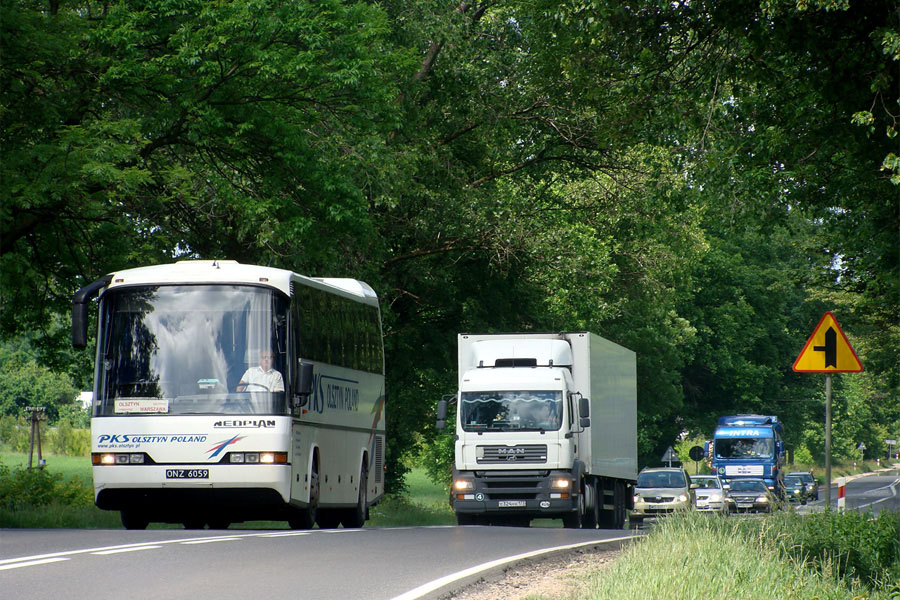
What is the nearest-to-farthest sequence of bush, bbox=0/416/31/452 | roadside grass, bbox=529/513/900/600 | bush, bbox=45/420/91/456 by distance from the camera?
roadside grass, bbox=529/513/900/600
bush, bbox=45/420/91/456
bush, bbox=0/416/31/452

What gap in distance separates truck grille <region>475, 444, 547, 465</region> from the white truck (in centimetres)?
2

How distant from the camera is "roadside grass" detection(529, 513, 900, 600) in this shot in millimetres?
9273

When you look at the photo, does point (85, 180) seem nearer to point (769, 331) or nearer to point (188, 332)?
point (188, 332)

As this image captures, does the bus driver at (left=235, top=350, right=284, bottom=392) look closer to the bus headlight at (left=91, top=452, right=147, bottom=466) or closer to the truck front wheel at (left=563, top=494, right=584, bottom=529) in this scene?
the bus headlight at (left=91, top=452, right=147, bottom=466)

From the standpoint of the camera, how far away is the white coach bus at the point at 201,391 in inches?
664

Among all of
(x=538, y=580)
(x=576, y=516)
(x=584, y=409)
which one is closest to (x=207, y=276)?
(x=538, y=580)

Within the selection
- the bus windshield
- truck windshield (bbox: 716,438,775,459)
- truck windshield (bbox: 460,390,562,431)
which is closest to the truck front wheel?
truck windshield (bbox: 460,390,562,431)

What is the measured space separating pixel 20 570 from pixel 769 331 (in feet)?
183

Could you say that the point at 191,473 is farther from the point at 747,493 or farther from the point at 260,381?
the point at 747,493

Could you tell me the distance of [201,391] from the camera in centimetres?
Answer: 1703

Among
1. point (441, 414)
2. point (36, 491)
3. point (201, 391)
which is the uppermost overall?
point (201, 391)

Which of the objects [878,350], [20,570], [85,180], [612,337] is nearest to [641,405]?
[612,337]

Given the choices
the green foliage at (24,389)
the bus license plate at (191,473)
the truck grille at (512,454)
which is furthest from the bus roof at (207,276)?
the green foliage at (24,389)

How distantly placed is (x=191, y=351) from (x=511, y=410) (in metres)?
8.89
